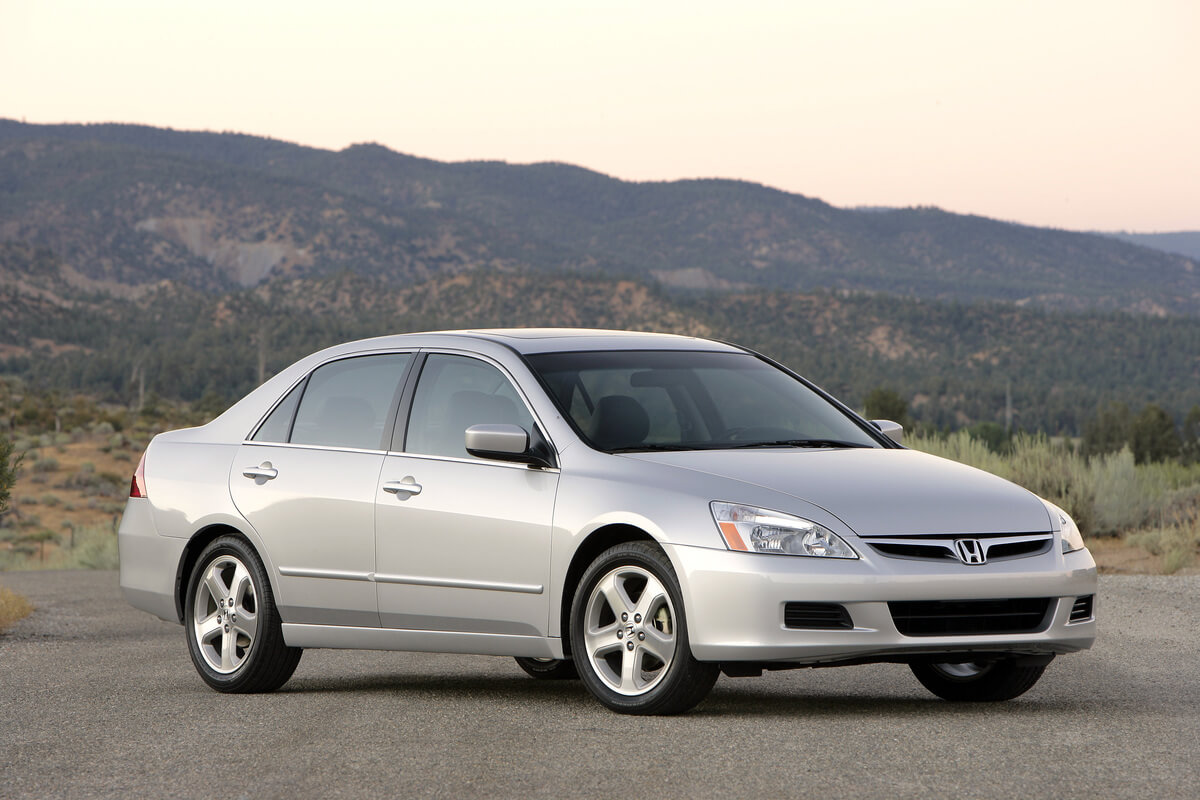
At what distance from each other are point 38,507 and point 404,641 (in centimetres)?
3550

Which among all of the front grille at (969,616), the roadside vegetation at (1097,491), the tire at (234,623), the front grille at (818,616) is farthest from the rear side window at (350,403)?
the roadside vegetation at (1097,491)

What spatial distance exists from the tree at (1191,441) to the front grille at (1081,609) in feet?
154

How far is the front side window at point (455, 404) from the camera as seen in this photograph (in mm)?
7426

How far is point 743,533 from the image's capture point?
6301 mm

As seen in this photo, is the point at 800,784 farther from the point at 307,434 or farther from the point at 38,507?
the point at 38,507

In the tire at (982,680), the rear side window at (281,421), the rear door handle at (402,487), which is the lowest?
the tire at (982,680)

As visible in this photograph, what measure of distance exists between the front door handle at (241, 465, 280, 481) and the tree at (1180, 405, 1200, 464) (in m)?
47.4

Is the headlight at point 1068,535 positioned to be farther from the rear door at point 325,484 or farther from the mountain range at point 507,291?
the mountain range at point 507,291

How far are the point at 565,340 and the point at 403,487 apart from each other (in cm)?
111

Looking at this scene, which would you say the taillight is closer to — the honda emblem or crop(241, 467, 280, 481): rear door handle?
crop(241, 467, 280, 481): rear door handle

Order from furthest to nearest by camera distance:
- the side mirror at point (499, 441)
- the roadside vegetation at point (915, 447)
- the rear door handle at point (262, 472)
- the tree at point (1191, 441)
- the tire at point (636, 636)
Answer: the tree at point (1191, 441), the roadside vegetation at point (915, 447), the rear door handle at point (262, 472), the side mirror at point (499, 441), the tire at point (636, 636)

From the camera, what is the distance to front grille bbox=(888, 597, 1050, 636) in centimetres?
633

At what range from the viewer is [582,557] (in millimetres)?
6871

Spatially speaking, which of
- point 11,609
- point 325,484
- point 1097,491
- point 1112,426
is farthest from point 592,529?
point 1112,426
